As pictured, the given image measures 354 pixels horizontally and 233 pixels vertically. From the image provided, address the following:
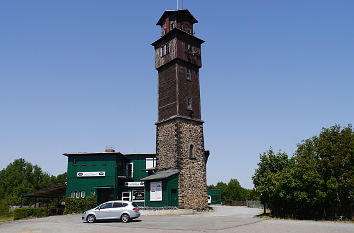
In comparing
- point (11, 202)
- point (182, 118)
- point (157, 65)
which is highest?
point (157, 65)

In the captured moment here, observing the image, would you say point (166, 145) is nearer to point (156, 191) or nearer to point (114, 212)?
point (156, 191)

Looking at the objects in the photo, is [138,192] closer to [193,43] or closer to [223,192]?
[193,43]

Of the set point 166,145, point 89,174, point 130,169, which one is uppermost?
point 166,145

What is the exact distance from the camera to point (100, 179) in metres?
38.7

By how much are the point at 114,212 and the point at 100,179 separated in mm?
17546

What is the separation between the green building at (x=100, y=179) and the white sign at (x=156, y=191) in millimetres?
6331

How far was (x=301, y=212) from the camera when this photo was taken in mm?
24000

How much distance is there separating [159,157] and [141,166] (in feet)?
29.1

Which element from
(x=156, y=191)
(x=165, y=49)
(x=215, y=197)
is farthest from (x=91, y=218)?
(x=215, y=197)

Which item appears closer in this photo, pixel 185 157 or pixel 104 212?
pixel 104 212

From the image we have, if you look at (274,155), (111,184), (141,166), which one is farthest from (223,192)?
(274,155)

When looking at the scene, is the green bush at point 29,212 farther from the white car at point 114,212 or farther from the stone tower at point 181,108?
the stone tower at point 181,108

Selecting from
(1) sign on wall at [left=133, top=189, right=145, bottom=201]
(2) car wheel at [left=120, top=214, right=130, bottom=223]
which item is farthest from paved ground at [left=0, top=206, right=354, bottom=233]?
(1) sign on wall at [left=133, top=189, right=145, bottom=201]

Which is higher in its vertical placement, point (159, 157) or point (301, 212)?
point (159, 157)
